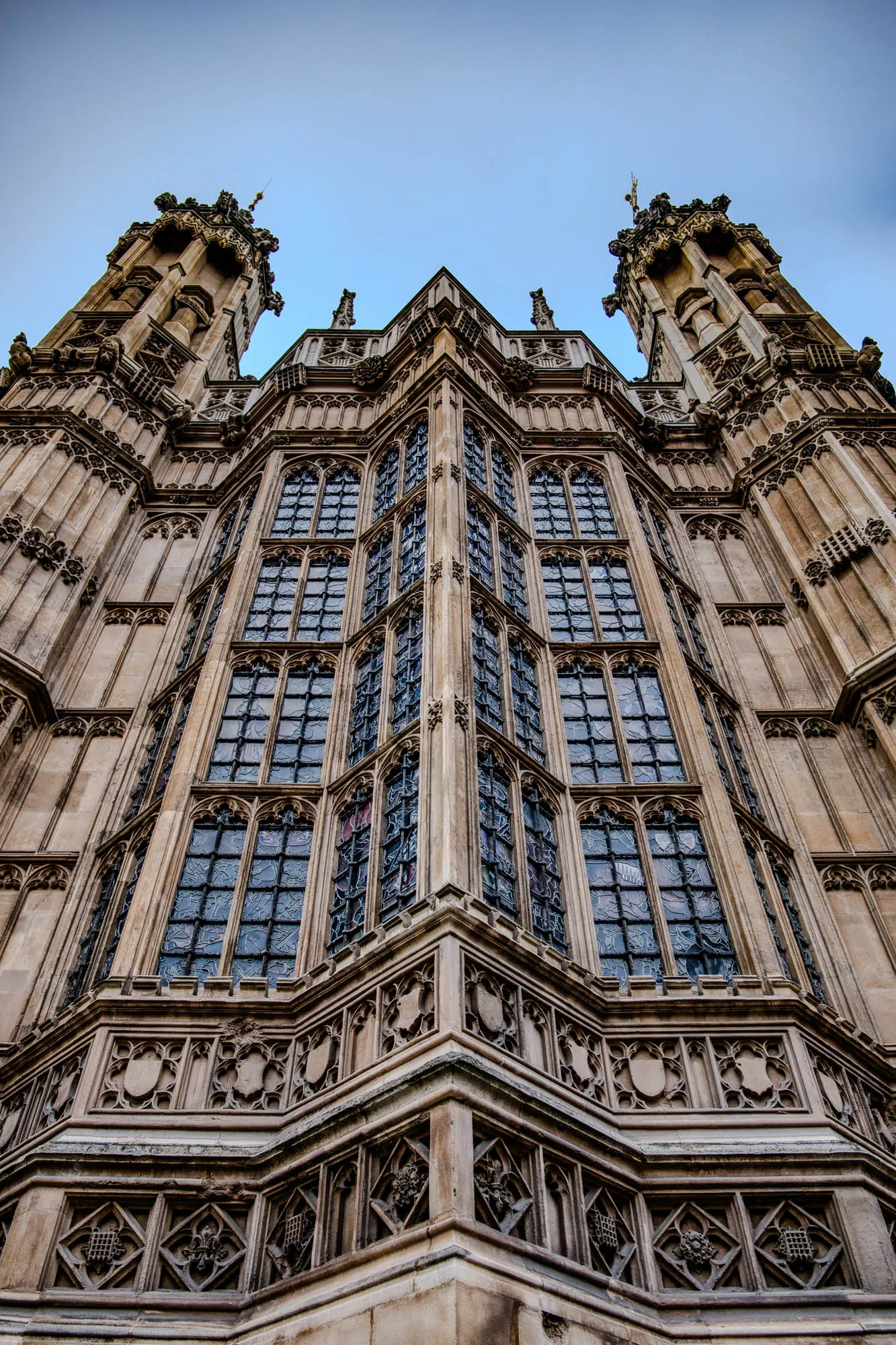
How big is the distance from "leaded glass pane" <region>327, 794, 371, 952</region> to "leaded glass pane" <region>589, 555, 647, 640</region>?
16.5 feet

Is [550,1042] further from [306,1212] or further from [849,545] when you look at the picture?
[849,545]

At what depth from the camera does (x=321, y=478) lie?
1867 centimetres

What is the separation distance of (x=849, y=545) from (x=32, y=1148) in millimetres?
13264

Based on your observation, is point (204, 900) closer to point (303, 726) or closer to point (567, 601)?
point (303, 726)

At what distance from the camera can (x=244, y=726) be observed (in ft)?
42.1

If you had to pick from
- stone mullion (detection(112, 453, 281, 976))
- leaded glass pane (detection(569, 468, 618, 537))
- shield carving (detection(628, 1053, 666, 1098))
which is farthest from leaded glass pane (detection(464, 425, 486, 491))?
shield carving (detection(628, 1053, 666, 1098))

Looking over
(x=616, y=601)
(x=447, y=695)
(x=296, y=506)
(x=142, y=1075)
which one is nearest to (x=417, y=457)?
(x=296, y=506)

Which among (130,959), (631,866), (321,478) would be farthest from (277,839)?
(321,478)

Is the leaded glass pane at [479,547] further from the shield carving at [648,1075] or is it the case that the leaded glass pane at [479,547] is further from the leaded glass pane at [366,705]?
the shield carving at [648,1075]

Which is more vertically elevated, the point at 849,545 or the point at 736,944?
the point at 849,545

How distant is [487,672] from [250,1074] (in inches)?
207

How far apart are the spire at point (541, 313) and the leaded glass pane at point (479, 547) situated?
11938 mm

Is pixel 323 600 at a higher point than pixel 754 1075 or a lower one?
higher

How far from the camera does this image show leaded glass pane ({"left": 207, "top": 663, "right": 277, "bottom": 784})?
1212 cm
